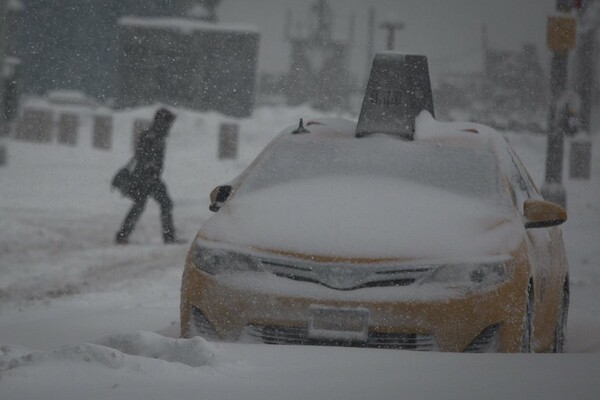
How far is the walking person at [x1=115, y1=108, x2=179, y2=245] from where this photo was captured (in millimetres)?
14109

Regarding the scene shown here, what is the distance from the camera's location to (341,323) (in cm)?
498

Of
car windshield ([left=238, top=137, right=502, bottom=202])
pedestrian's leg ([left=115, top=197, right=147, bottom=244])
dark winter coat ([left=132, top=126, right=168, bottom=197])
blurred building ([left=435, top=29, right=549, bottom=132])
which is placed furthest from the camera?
blurred building ([left=435, top=29, right=549, bottom=132])

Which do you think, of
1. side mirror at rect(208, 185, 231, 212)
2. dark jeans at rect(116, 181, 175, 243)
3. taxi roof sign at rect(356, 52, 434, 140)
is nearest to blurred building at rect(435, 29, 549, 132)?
dark jeans at rect(116, 181, 175, 243)

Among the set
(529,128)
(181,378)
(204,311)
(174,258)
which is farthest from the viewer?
(529,128)

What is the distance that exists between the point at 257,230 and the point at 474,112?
161 feet

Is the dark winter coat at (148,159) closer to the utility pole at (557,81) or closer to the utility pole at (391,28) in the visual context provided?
the utility pole at (557,81)

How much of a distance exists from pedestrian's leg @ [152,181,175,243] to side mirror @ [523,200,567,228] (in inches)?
341

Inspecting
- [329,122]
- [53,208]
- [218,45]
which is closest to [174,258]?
[329,122]

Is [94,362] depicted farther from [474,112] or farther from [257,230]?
[474,112]

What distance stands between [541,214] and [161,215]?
8.97m

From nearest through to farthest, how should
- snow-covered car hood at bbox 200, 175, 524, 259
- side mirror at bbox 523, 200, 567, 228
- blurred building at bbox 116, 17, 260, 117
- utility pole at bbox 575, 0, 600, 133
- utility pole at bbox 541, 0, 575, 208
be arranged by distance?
1. snow-covered car hood at bbox 200, 175, 524, 259
2. side mirror at bbox 523, 200, 567, 228
3. utility pole at bbox 541, 0, 575, 208
4. utility pole at bbox 575, 0, 600, 133
5. blurred building at bbox 116, 17, 260, 117

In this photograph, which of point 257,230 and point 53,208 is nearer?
point 257,230

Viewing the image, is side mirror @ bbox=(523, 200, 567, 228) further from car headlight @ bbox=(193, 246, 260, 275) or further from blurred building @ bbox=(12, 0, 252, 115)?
blurred building @ bbox=(12, 0, 252, 115)

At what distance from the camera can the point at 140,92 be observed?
4819 cm
